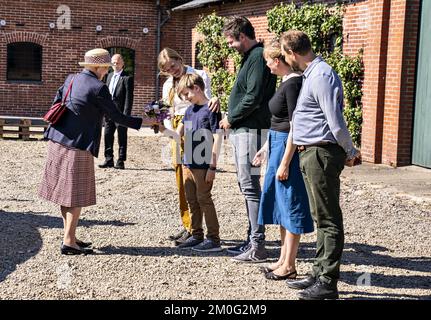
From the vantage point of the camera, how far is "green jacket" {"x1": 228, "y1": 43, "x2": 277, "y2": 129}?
5.99 m

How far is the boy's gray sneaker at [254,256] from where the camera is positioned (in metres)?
6.25

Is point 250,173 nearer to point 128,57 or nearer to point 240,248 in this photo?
point 240,248

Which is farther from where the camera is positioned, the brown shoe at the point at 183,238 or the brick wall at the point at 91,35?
the brick wall at the point at 91,35

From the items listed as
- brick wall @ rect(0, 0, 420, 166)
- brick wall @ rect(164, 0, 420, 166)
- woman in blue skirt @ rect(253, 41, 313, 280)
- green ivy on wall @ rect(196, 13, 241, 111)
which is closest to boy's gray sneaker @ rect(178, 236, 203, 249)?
woman in blue skirt @ rect(253, 41, 313, 280)

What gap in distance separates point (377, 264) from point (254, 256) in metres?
1.05

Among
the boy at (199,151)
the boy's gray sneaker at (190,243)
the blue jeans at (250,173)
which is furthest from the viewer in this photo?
the boy's gray sneaker at (190,243)

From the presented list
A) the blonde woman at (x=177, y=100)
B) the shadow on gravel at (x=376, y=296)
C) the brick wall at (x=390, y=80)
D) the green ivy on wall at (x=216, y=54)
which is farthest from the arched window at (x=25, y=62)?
the shadow on gravel at (x=376, y=296)

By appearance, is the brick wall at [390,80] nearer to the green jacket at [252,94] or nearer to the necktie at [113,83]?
the necktie at [113,83]

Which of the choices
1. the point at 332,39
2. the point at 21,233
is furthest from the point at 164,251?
the point at 332,39

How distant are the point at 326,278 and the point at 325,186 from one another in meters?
0.64

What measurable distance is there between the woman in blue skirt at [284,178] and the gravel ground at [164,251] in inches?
12.9

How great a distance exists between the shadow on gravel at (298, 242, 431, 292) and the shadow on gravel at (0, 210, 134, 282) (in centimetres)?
235

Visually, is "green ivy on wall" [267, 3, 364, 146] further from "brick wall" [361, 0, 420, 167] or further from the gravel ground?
the gravel ground

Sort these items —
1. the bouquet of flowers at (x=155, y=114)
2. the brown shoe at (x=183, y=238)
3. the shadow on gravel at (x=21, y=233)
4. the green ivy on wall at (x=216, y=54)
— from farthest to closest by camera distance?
the green ivy on wall at (x=216, y=54), the brown shoe at (x=183, y=238), the bouquet of flowers at (x=155, y=114), the shadow on gravel at (x=21, y=233)
